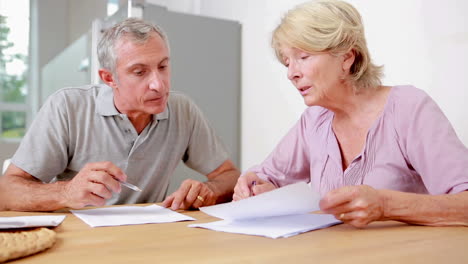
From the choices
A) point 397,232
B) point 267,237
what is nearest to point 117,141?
point 267,237

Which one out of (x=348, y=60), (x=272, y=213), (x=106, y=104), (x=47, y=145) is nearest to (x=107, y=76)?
(x=106, y=104)

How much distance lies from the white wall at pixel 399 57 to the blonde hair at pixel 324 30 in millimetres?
88

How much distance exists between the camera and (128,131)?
1.57 m

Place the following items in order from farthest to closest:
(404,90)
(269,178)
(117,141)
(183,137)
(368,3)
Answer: (368,3)
(183,137)
(117,141)
(269,178)
(404,90)

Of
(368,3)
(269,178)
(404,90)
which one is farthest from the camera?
(368,3)

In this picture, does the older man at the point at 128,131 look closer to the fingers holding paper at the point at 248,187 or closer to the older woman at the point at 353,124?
the fingers holding paper at the point at 248,187

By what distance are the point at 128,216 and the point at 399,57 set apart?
4.17ft

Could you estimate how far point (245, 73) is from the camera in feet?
9.44

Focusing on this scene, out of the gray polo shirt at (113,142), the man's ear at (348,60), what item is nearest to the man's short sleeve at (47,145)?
the gray polo shirt at (113,142)

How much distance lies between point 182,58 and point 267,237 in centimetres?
208

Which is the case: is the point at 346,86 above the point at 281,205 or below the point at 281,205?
above

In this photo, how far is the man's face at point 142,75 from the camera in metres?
1.51

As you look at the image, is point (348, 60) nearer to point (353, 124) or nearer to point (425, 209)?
point (353, 124)

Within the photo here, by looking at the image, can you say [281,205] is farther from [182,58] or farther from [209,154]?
[182,58]
